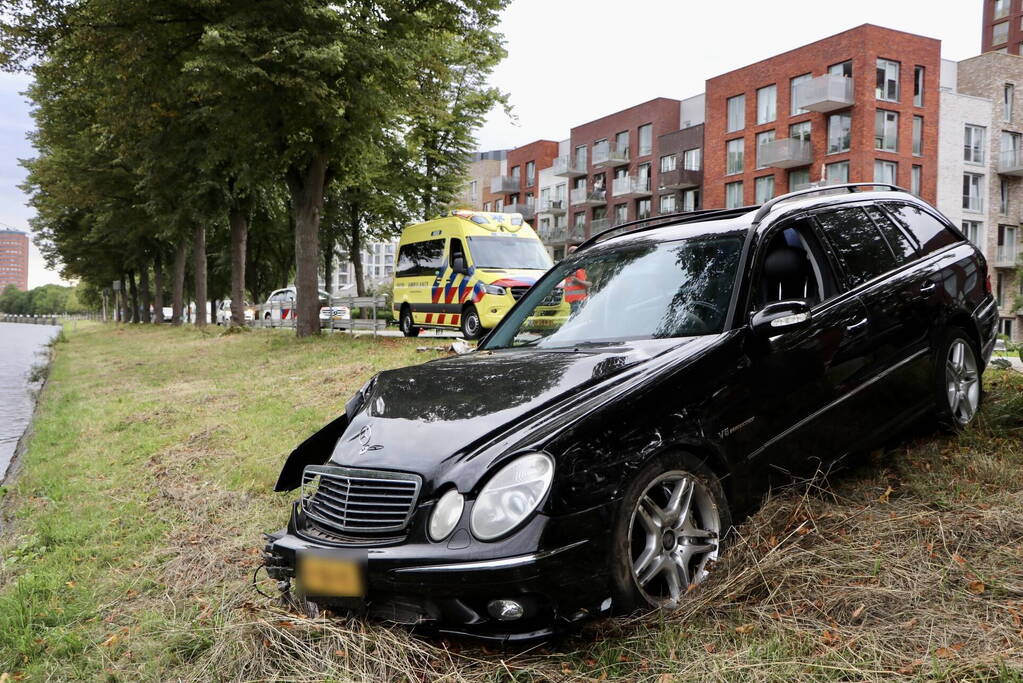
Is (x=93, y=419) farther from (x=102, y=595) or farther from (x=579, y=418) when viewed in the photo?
(x=579, y=418)

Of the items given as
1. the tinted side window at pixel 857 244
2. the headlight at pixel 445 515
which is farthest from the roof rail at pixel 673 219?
the headlight at pixel 445 515

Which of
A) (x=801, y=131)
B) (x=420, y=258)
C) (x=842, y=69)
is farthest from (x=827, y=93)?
(x=420, y=258)

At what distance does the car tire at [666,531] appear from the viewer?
3.14m

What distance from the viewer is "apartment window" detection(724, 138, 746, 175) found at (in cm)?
4950

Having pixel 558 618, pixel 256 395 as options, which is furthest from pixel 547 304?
pixel 256 395

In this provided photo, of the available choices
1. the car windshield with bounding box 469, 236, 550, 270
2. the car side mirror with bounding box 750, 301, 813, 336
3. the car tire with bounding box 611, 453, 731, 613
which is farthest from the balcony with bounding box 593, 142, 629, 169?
the car tire with bounding box 611, 453, 731, 613

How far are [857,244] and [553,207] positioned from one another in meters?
63.9

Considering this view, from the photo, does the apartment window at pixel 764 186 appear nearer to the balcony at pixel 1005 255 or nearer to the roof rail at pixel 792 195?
the balcony at pixel 1005 255

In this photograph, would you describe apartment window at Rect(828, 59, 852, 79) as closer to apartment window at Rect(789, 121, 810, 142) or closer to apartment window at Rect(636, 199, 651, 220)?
apartment window at Rect(789, 121, 810, 142)

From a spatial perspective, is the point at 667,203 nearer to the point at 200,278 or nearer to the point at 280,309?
Answer: the point at 280,309

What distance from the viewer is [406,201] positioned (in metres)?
35.8

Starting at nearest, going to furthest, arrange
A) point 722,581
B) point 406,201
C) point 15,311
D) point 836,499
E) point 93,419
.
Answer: point 722,581 < point 836,499 < point 93,419 < point 406,201 < point 15,311

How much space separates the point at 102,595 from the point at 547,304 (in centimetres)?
283

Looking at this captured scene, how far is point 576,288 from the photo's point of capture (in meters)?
4.84
